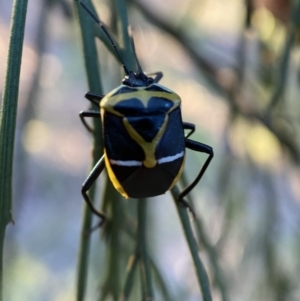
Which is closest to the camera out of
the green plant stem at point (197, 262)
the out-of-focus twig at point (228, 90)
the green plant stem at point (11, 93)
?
the green plant stem at point (11, 93)

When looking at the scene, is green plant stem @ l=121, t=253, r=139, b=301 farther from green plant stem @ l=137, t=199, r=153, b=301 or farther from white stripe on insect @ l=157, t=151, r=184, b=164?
white stripe on insect @ l=157, t=151, r=184, b=164

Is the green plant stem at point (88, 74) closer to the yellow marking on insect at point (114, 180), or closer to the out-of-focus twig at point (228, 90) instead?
the yellow marking on insect at point (114, 180)

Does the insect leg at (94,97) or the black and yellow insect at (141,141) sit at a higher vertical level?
the insect leg at (94,97)

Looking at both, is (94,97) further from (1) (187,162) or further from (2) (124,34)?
(1) (187,162)

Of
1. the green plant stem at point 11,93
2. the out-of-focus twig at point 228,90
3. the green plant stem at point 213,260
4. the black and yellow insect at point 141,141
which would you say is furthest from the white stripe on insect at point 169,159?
the out-of-focus twig at point 228,90

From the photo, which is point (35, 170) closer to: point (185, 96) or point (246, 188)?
point (185, 96)

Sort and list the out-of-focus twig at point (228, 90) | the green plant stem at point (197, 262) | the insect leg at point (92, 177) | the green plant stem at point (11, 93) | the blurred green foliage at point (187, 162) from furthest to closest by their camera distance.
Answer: the out-of-focus twig at point (228, 90), the blurred green foliage at point (187, 162), the insect leg at point (92, 177), the green plant stem at point (197, 262), the green plant stem at point (11, 93)

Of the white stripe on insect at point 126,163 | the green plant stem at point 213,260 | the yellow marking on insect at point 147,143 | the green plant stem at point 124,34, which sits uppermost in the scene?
the green plant stem at point 124,34
